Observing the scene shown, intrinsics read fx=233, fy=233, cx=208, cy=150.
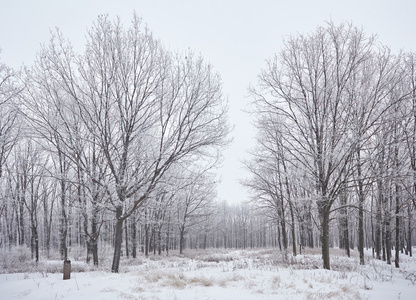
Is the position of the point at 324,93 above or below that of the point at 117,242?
above

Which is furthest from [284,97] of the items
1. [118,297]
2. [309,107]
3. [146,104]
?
[118,297]

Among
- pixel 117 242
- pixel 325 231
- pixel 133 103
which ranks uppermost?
pixel 133 103

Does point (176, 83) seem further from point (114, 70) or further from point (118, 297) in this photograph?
point (118, 297)

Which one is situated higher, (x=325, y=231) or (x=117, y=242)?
(x=325, y=231)

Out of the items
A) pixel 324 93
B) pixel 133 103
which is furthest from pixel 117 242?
pixel 324 93

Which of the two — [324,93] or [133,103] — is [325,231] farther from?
[133,103]

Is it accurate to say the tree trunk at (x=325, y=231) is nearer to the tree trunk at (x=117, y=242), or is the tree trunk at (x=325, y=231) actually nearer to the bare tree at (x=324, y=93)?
the bare tree at (x=324, y=93)

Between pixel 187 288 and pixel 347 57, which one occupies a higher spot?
pixel 347 57

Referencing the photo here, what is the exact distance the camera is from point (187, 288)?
6172 mm

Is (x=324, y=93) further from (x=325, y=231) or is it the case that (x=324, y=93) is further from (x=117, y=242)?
(x=117, y=242)

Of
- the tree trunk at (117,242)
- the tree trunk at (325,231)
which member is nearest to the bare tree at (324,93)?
the tree trunk at (325,231)

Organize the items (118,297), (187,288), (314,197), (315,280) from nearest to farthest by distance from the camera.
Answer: (118,297) < (187,288) < (315,280) < (314,197)

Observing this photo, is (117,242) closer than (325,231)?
No

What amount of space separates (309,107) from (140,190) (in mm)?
8039
